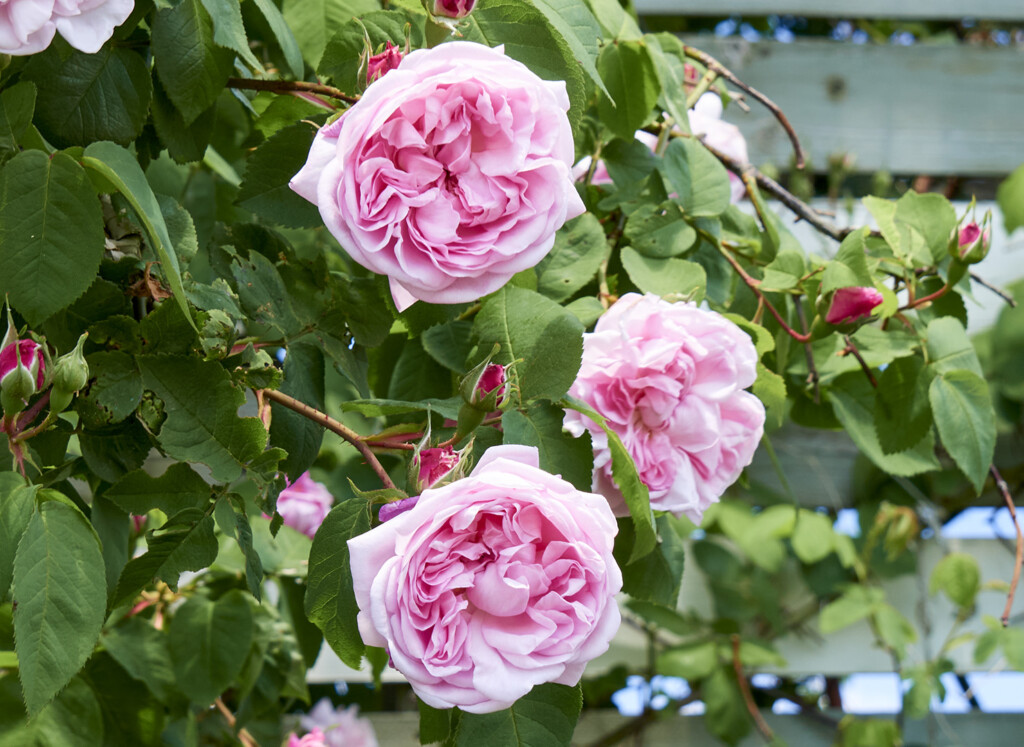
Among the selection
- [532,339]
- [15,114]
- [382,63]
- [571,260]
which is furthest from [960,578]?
[15,114]

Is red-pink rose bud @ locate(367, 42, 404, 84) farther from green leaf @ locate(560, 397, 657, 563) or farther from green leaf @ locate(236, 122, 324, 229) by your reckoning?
green leaf @ locate(560, 397, 657, 563)

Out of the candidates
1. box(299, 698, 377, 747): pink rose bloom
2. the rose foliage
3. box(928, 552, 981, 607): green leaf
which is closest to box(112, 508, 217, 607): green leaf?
the rose foliage

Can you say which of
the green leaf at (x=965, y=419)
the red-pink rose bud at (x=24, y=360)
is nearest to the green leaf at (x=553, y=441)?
the red-pink rose bud at (x=24, y=360)

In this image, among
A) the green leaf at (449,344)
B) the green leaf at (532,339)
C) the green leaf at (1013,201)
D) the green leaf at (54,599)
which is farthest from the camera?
the green leaf at (1013,201)

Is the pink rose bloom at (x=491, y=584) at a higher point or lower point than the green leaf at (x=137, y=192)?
lower

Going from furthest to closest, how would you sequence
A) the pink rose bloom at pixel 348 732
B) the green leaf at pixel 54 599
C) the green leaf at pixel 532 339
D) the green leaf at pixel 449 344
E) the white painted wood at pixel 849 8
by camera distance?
1. the white painted wood at pixel 849 8
2. the pink rose bloom at pixel 348 732
3. the green leaf at pixel 449 344
4. the green leaf at pixel 532 339
5. the green leaf at pixel 54 599

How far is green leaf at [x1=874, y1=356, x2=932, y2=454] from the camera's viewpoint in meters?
0.75

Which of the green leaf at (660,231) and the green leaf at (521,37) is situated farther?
the green leaf at (660,231)

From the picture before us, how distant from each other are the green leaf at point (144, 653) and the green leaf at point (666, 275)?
18.7 inches

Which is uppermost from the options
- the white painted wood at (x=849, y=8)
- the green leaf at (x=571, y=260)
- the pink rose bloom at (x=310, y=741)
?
the green leaf at (x=571, y=260)

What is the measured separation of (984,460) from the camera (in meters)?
0.71

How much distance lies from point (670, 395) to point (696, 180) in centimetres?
25

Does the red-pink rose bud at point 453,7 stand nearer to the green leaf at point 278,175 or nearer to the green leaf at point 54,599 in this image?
the green leaf at point 278,175

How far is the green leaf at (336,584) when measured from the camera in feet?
1.53
